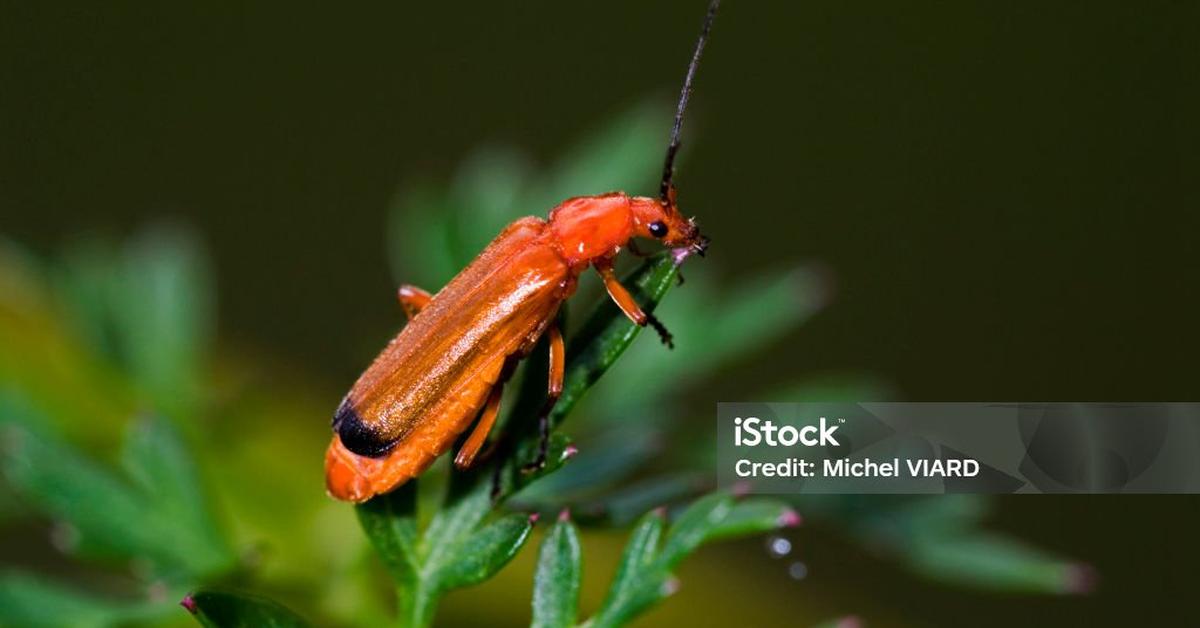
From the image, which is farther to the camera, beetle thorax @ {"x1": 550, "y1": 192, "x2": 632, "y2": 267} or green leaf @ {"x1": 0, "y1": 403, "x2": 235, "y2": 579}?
beetle thorax @ {"x1": 550, "y1": 192, "x2": 632, "y2": 267}

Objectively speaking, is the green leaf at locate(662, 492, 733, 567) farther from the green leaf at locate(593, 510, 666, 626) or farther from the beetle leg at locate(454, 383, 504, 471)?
the beetle leg at locate(454, 383, 504, 471)

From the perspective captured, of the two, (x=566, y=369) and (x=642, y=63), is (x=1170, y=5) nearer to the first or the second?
(x=642, y=63)

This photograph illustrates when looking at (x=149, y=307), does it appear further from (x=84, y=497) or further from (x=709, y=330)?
(x=709, y=330)

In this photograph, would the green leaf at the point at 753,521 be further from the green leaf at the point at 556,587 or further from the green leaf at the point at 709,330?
the green leaf at the point at 709,330

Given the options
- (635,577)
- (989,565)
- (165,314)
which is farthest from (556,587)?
(165,314)

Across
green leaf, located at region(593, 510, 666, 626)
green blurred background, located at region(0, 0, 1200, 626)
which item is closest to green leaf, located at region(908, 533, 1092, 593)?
green blurred background, located at region(0, 0, 1200, 626)

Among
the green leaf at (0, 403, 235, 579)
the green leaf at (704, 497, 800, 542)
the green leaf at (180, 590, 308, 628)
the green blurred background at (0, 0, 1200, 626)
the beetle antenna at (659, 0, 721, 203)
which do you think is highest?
the green blurred background at (0, 0, 1200, 626)

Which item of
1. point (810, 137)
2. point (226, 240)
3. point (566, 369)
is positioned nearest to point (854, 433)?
point (566, 369)

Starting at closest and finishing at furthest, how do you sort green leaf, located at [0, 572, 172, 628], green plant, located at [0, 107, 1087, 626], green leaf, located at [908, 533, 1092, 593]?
green plant, located at [0, 107, 1087, 626] < green leaf, located at [0, 572, 172, 628] < green leaf, located at [908, 533, 1092, 593]

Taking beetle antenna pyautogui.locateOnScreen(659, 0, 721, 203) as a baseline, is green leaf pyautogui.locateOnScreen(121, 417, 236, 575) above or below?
below

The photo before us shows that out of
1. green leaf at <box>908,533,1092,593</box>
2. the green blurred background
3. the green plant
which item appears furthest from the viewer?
the green blurred background
